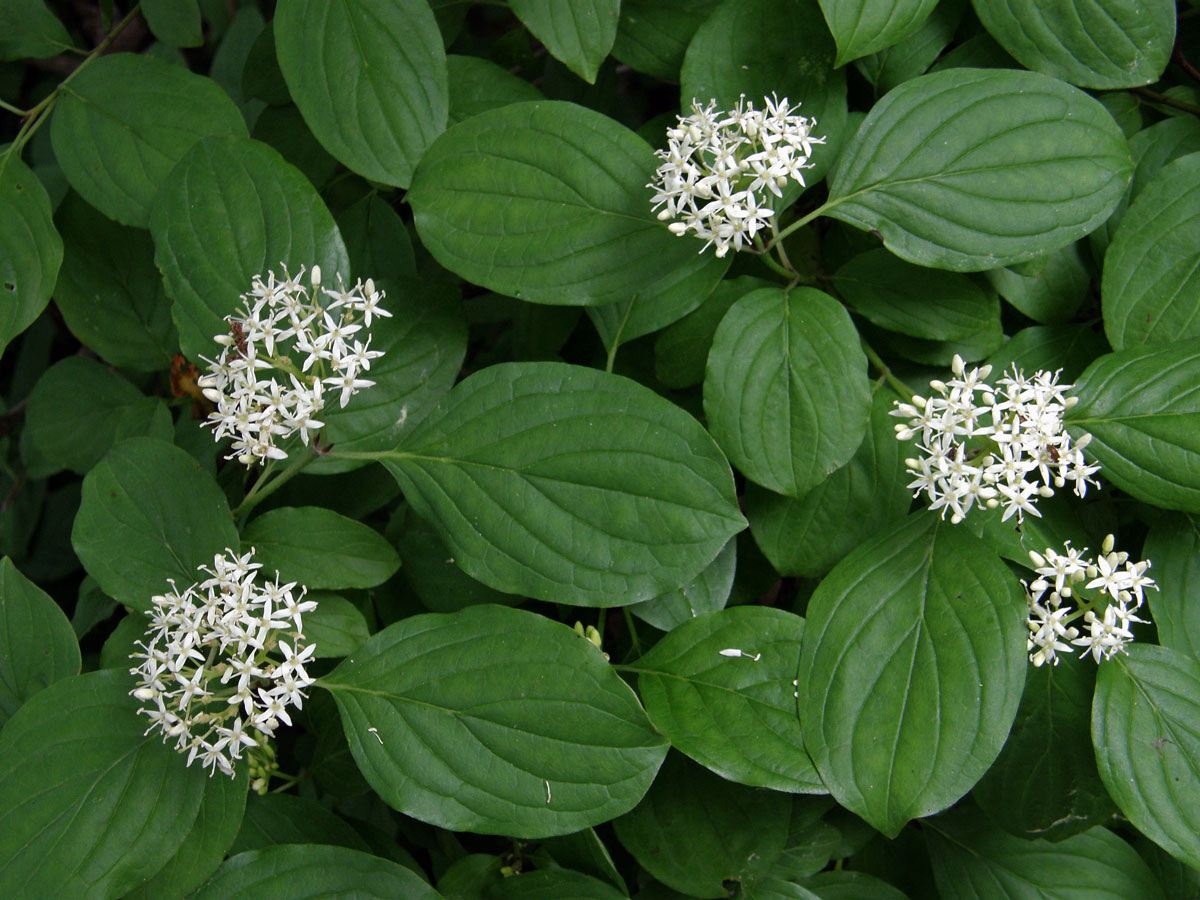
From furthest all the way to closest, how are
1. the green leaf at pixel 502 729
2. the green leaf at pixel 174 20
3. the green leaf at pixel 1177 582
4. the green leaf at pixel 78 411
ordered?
the green leaf at pixel 78 411
the green leaf at pixel 174 20
the green leaf at pixel 1177 582
the green leaf at pixel 502 729

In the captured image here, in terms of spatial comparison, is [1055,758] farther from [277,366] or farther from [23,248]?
[23,248]

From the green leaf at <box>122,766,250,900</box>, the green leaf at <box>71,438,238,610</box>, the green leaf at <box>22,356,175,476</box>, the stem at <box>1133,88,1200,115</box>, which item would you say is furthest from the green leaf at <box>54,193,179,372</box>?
the stem at <box>1133,88,1200,115</box>

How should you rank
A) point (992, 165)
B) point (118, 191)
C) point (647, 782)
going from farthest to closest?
1. point (118, 191)
2. point (992, 165)
3. point (647, 782)

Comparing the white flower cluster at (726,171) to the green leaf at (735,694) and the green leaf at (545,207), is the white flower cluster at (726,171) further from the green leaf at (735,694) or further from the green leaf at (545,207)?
the green leaf at (735,694)

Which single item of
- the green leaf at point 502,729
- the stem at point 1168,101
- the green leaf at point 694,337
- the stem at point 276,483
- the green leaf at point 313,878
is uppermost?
the stem at point 1168,101

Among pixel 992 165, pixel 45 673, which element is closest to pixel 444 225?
pixel 992 165

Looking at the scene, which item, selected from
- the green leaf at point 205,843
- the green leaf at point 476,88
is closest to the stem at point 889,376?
the green leaf at point 476,88

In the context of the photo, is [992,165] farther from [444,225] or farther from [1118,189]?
[444,225]

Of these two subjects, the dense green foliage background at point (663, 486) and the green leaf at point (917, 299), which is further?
the green leaf at point (917, 299)
